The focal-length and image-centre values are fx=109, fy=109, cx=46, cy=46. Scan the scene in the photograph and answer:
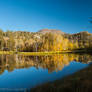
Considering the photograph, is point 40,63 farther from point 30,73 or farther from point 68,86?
point 68,86

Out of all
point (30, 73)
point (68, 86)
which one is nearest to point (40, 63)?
point (30, 73)

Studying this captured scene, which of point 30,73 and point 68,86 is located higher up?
point 68,86

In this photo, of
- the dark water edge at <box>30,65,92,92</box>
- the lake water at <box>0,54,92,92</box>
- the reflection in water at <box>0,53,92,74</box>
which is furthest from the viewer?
the reflection in water at <box>0,53,92,74</box>

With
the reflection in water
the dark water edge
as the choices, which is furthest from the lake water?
the dark water edge

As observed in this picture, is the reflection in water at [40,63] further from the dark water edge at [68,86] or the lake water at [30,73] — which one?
the dark water edge at [68,86]

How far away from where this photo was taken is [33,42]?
97312 millimetres

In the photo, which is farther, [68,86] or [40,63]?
[40,63]

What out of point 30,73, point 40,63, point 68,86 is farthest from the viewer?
point 40,63

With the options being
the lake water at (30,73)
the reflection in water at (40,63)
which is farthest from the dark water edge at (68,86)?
the reflection in water at (40,63)

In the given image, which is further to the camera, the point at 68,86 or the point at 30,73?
the point at 30,73

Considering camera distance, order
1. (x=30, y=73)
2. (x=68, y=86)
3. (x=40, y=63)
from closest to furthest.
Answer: (x=68, y=86), (x=30, y=73), (x=40, y=63)

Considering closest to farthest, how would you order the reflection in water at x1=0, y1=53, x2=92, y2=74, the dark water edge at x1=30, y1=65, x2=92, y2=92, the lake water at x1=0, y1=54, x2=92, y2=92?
1. the dark water edge at x1=30, y1=65, x2=92, y2=92
2. the lake water at x1=0, y1=54, x2=92, y2=92
3. the reflection in water at x1=0, y1=53, x2=92, y2=74

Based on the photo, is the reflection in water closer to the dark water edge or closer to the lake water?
the lake water

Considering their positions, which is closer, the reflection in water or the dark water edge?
the dark water edge
